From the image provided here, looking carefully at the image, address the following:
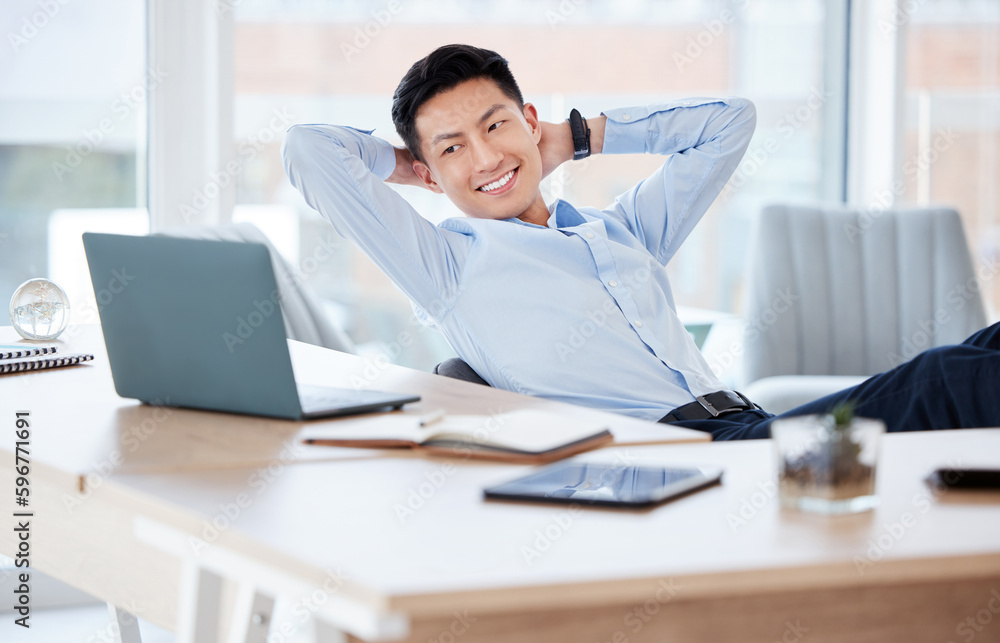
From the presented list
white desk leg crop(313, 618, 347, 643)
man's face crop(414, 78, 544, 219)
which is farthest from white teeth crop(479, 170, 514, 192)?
white desk leg crop(313, 618, 347, 643)

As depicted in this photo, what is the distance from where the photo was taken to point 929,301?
2.78 meters

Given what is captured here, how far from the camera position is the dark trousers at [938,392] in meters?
1.19

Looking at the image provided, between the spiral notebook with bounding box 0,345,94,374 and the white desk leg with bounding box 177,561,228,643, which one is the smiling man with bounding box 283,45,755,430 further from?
the white desk leg with bounding box 177,561,228,643

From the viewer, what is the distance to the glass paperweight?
5.52 ft

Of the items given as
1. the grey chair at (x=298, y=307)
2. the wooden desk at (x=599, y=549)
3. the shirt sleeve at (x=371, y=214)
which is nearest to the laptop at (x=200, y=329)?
the wooden desk at (x=599, y=549)

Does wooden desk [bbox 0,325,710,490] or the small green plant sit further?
wooden desk [bbox 0,325,710,490]

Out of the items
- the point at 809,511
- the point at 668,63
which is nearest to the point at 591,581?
the point at 809,511

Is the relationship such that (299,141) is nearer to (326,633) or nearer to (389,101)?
A: (326,633)

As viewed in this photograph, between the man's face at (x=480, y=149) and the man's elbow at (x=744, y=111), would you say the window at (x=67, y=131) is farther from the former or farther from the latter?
the man's elbow at (x=744, y=111)

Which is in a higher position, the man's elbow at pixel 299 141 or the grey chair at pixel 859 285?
the man's elbow at pixel 299 141

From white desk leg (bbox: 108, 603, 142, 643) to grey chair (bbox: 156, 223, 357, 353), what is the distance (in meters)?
0.67

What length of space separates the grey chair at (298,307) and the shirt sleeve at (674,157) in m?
0.70

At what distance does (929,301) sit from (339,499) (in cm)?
237

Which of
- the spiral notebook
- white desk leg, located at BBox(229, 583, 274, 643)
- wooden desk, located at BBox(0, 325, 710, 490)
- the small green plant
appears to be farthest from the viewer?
the spiral notebook
